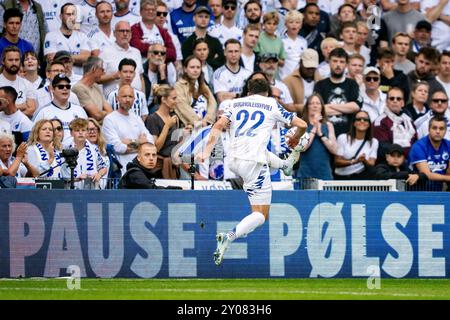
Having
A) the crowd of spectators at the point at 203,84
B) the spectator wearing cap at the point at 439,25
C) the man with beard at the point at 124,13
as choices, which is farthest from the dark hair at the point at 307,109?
the spectator wearing cap at the point at 439,25

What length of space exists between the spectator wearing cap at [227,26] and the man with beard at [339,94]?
191 centimetres

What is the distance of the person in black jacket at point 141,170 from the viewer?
16.2 m

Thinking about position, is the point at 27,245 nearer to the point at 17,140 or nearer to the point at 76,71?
the point at 17,140

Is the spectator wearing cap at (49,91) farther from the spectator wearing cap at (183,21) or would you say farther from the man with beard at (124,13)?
the spectator wearing cap at (183,21)

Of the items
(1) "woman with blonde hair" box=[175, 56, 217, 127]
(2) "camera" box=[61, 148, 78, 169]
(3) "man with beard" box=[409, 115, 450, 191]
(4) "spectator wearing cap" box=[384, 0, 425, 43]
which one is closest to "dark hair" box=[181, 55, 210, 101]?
(1) "woman with blonde hair" box=[175, 56, 217, 127]

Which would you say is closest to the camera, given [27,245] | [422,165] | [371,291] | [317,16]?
[371,291]

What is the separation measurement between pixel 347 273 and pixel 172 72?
16.8 ft

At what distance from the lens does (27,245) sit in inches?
616

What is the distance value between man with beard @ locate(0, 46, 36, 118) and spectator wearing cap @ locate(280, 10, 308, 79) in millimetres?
4871

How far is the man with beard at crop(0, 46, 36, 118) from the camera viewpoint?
695 inches

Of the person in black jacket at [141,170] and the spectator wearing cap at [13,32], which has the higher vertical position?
the spectator wearing cap at [13,32]

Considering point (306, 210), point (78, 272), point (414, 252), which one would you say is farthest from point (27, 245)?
point (414, 252)

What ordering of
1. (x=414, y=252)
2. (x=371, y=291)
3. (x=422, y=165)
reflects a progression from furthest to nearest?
(x=422, y=165)
(x=414, y=252)
(x=371, y=291)

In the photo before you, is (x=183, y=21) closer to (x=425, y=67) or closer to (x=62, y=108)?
(x=62, y=108)
